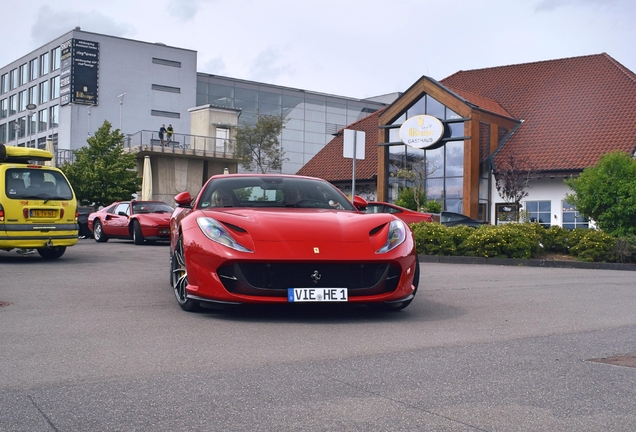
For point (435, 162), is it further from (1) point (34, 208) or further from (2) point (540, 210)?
(1) point (34, 208)

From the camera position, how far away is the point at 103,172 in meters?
40.6

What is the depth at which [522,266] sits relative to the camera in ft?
53.9

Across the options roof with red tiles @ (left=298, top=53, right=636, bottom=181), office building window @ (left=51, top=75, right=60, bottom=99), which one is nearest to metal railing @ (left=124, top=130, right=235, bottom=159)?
roof with red tiles @ (left=298, top=53, right=636, bottom=181)

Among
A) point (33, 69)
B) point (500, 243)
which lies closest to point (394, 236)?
point (500, 243)

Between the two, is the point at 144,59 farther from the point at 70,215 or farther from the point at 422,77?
the point at 70,215

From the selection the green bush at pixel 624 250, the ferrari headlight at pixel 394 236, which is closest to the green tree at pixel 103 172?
the green bush at pixel 624 250

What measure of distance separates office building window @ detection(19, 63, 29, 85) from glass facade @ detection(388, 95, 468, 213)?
177 feet

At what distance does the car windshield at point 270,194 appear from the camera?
7.81 m

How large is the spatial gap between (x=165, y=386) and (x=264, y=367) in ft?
2.41

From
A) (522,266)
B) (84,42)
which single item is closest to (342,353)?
(522,266)

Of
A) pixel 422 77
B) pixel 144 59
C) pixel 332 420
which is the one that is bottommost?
pixel 332 420

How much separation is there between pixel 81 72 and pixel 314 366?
6628 cm

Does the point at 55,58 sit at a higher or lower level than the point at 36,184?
higher

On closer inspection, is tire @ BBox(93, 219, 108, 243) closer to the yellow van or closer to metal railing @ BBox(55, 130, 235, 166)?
the yellow van
